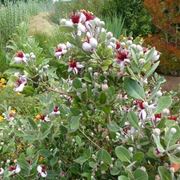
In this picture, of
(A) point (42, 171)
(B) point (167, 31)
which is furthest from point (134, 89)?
(B) point (167, 31)

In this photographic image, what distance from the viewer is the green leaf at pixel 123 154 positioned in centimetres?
192

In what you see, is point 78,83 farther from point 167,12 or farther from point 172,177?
point 167,12

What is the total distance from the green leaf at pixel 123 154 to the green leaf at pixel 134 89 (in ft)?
0.64

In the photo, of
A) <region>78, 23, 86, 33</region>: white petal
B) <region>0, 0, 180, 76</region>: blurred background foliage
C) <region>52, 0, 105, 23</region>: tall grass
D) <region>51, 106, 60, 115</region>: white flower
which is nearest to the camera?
<region>78, 23, 86, 33</region>: white petal

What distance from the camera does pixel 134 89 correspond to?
201 cm

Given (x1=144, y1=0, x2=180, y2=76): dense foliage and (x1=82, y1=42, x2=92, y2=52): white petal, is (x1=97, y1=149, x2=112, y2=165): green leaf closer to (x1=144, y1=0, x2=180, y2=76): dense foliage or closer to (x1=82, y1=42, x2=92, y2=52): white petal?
(x1=82, y1=42, x2=92, y2=52): white petal

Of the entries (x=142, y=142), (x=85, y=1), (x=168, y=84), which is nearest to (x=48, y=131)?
(x=142, y=142)

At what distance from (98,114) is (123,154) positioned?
38 cm

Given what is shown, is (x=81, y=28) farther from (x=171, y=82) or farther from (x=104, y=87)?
(x=171, y=82)

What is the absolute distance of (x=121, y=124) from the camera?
221 cm

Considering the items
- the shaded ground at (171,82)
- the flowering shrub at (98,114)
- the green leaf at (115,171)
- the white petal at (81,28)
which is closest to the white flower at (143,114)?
the flowering shrub at (98,114)

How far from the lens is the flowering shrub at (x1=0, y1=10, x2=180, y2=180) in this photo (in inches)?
78.2

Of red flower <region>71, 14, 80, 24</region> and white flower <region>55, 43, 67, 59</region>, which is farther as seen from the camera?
white flower <region>55, 43, 67, 59</region>

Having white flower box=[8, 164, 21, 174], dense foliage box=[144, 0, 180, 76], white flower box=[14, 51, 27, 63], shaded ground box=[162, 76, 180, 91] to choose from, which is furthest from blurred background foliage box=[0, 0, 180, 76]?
white flower box=[14, 51, 27, 63]
